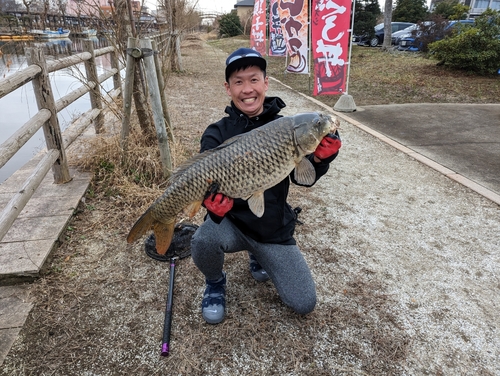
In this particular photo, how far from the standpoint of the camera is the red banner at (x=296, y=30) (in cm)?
1033

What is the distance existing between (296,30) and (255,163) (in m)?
9.66

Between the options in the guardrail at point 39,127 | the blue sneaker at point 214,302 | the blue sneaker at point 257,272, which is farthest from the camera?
the guardrail at point 39,127

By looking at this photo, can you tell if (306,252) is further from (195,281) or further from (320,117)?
(320,117)

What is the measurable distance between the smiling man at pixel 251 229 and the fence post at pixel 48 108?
7.44ft

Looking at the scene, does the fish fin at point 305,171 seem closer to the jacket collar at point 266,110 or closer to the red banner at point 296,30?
the jacket collar at point 266,110

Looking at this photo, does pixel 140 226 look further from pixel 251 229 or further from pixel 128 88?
pixel 128 88

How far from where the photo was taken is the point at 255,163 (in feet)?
6.48

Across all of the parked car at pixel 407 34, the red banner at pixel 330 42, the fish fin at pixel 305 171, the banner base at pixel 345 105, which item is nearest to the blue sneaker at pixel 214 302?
the fish fin at pixel 305 171

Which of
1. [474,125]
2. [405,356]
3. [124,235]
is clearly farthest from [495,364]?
[474,125]

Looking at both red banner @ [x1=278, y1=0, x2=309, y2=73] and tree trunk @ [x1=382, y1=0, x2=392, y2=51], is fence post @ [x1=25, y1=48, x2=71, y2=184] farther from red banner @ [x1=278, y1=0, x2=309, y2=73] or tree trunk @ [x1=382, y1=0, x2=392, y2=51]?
tree trunk @ [x1=382, y1=0, x2=392, y2=51]

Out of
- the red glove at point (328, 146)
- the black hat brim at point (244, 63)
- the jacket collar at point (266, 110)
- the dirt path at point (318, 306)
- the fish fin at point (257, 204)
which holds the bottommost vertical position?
the dirt path at point (318, 306)

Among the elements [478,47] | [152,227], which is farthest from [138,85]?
[478,47]

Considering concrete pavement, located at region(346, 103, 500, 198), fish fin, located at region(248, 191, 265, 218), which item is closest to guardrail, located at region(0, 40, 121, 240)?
fish fin, located at region(248, 191, 265, 218)

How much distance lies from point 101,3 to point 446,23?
17.9 metres
